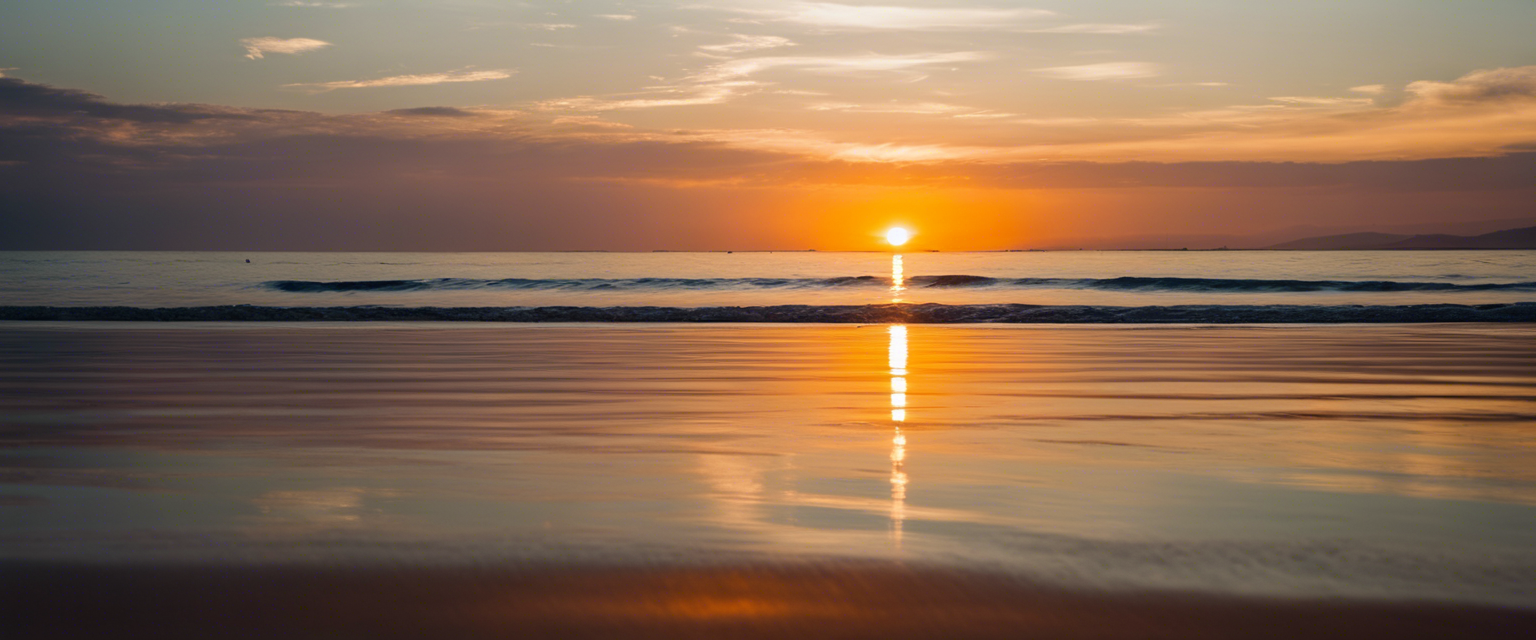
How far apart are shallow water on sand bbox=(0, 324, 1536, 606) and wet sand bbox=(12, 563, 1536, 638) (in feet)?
0.47

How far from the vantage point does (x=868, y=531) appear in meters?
3.59

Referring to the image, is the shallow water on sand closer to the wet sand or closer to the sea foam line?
the wet sand

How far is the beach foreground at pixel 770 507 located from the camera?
9.39 feet

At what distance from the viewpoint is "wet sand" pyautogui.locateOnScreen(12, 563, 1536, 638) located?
2715mm

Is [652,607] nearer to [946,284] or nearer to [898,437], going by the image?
[898,437]

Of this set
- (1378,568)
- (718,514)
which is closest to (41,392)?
(718,514)

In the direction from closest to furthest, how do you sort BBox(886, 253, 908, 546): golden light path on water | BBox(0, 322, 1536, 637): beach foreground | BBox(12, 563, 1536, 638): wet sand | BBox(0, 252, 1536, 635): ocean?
1. BBox(12, 563, 1536, 638): wet sand
2. BBox(0, 322, 1536, 637): beach foreground
3. BBox(0, 252, 1536, 635): ocean
4. BBox(886, 253, 908, 546): golden light path on water

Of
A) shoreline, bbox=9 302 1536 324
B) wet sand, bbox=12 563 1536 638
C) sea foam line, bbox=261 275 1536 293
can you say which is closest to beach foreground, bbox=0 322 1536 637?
wet sand, bbox=12 563 1536 638

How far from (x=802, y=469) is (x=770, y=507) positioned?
0.79 metres

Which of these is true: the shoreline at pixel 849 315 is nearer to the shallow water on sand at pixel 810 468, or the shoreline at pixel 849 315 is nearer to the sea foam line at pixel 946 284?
the shallow water on sand at pixel 810 468

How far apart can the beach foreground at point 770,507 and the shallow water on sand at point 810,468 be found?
0.03 metres

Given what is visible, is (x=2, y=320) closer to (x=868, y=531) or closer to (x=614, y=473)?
(x=614, y=473)

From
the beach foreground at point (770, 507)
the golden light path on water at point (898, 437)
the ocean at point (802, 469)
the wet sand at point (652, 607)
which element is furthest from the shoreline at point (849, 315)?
the wet sand at point (652, 607)

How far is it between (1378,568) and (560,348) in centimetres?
1031
